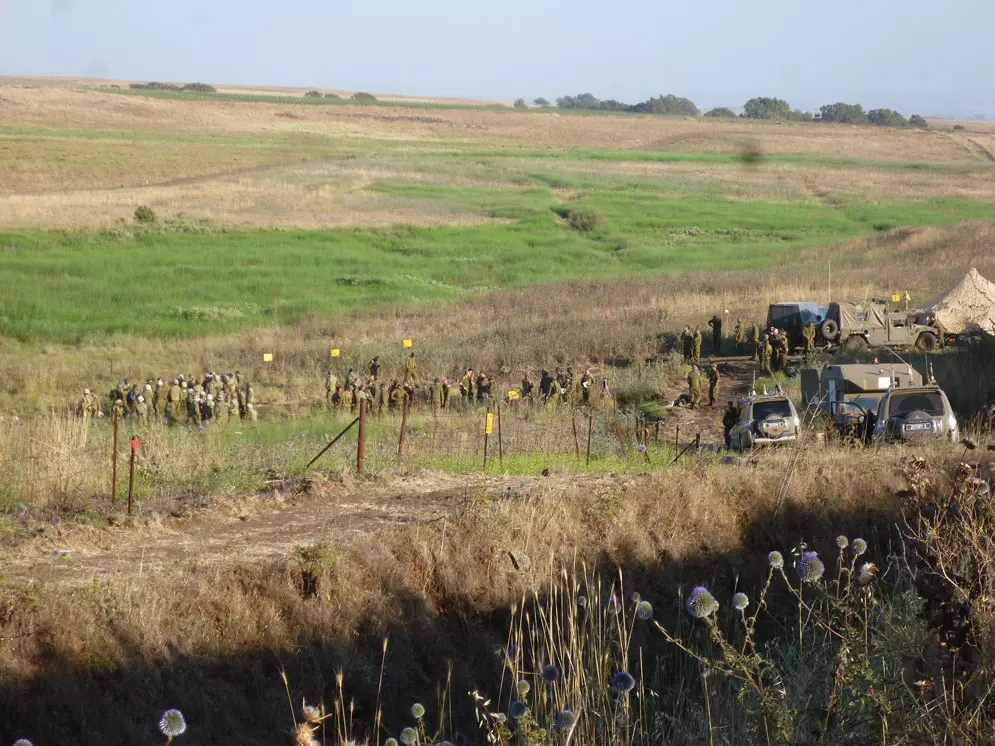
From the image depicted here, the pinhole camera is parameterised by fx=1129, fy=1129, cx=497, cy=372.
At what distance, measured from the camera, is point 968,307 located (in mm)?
27359

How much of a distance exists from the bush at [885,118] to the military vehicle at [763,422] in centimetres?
11620

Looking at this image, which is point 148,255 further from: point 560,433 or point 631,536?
point 631,536

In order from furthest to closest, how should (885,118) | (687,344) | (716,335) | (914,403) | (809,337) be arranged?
(885,118) → (716,335) → (687,344) → (809,337) → (914,403)

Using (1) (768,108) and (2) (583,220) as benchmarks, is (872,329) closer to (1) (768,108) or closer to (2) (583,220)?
(2) (583,220)

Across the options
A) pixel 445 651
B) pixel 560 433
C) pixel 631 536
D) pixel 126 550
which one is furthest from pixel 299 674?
pixel 560 433

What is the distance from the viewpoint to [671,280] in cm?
4031

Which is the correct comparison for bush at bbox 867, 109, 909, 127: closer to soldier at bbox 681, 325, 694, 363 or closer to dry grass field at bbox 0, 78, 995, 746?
dry grass field at bbox 0, 78, 995, 746

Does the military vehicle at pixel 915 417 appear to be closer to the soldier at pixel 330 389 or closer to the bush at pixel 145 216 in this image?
the soldier at pixel 330 389

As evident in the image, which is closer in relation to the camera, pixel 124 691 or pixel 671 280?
pixel 124 691

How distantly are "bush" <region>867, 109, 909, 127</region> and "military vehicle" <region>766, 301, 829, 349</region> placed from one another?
105 m

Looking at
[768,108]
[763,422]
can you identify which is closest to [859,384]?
[763,422]

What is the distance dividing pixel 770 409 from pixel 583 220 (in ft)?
151

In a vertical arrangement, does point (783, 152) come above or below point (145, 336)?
above

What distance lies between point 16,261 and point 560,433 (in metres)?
29.0
